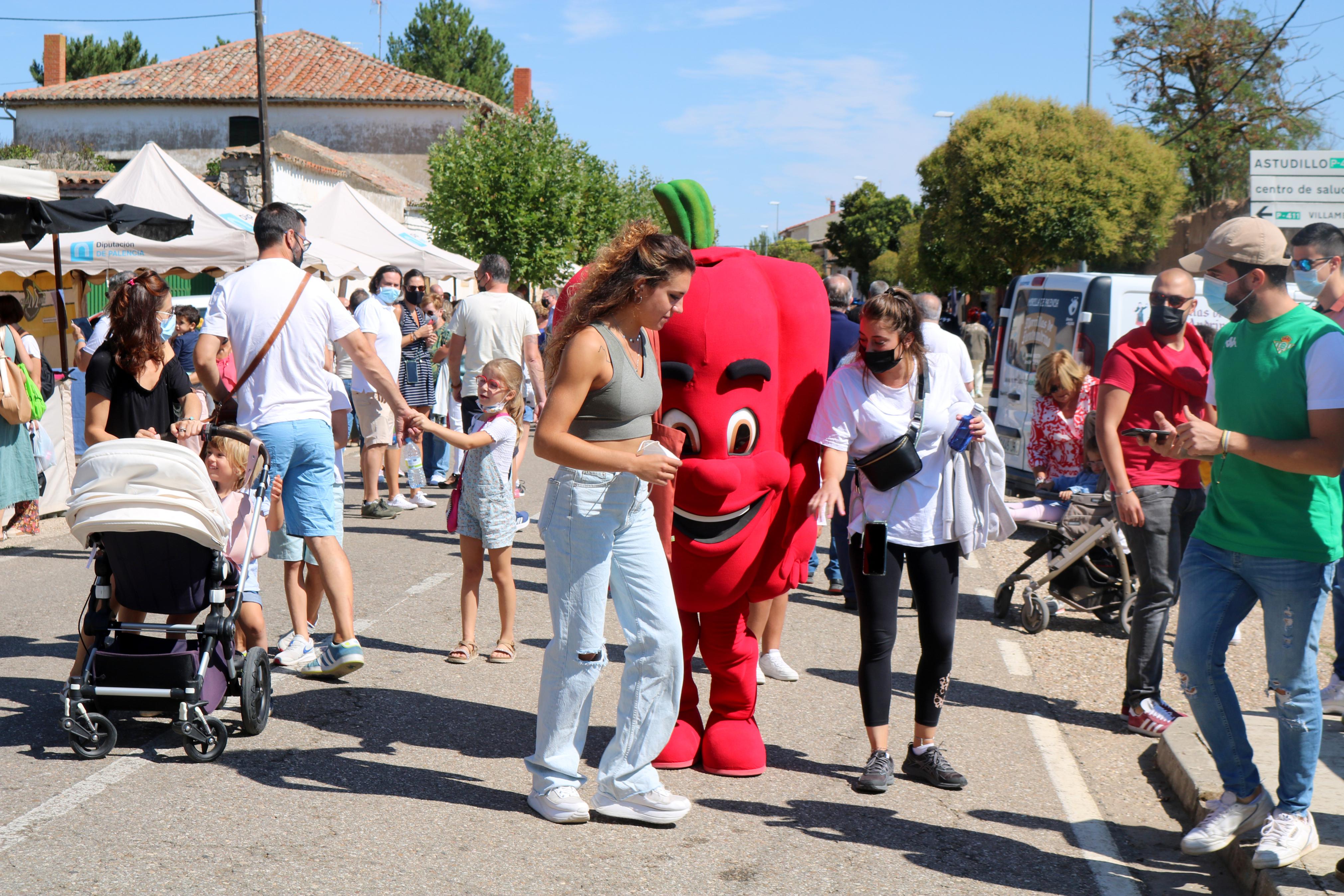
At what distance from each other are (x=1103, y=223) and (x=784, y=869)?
96.6 ft

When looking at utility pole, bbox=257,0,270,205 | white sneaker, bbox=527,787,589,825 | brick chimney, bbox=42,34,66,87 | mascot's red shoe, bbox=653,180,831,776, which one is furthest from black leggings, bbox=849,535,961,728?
brick chimney, bbox=42,34,66,87

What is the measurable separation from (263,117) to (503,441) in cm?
1774

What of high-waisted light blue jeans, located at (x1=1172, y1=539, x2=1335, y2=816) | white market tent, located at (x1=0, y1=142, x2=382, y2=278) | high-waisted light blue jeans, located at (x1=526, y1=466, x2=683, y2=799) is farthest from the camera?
white market tent, located at (x1=0, y1=142, x2=382, y2=278)

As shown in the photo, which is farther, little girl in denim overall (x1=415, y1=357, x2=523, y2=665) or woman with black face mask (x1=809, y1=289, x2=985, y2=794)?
little girl in denim overall (x1=415, y1=357, x2=523, y2=665)

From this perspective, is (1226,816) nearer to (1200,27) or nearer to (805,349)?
(805,349)

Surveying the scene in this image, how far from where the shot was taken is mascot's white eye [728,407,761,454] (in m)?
4.34

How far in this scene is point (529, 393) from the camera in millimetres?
10156

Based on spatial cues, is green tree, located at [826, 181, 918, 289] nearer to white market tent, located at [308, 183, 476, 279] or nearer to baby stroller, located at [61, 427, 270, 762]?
white market tent, located at [308, 183, 476, 279]

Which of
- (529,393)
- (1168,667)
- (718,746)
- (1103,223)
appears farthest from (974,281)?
(718,746)

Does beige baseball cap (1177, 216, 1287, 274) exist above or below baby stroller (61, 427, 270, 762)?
above

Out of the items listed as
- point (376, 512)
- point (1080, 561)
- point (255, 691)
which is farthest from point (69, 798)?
point (376, 512)

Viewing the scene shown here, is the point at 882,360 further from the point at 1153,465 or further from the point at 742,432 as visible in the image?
the point at 1153,465

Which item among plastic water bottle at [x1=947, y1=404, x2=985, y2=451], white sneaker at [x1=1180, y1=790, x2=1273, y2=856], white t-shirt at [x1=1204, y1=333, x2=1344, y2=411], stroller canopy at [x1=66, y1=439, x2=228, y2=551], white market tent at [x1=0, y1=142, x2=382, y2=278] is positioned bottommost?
white sneaker at [x1=1180, y1=790, x2=1273, y2=856]

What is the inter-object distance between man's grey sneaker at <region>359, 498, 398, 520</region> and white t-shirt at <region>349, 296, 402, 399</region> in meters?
0.98
